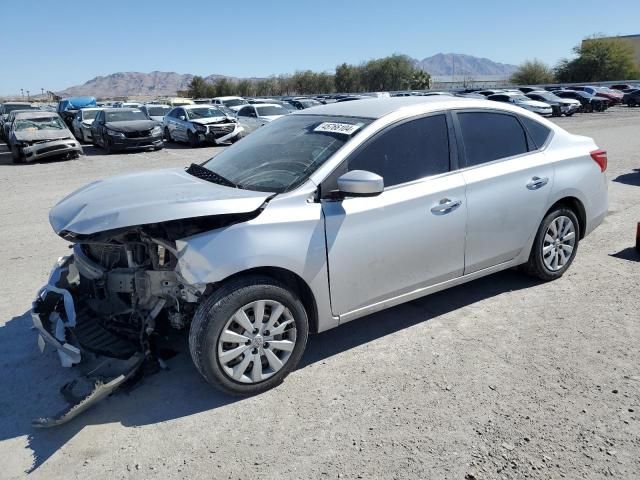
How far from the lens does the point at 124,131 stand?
56.8 feet

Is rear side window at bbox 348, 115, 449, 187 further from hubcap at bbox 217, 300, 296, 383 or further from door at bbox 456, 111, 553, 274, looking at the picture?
hubcap at bbox 217, 300, 296, 383

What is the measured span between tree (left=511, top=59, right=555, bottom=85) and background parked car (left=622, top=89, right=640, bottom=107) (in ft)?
119

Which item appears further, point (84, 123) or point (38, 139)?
point (84, 123)

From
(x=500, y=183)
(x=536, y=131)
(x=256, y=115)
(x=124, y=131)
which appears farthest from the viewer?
(x=256, y=115)

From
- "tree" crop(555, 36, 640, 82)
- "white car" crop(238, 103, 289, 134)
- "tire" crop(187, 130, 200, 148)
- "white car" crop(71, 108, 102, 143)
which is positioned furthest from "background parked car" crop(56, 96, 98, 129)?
"tree" crop(555, 36, 640, 82)

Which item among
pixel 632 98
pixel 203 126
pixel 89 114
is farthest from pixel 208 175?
pixel 632 98

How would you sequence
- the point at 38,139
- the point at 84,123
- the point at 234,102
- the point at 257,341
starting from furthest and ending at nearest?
the point at 234,102, the point at 84,123, the point at 38,139, the point at 257,341

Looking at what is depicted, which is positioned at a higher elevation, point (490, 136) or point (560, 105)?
point (490, 136)

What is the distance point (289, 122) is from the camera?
4.38 metres

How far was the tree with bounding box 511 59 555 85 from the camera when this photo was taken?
7288 centimetres

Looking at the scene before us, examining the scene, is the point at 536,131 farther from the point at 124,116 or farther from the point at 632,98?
the point at 632,98

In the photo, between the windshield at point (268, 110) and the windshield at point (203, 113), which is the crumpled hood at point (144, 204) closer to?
the windshield at point (203, 113)

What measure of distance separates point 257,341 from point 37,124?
1617cm

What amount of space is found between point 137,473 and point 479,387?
207 cm
